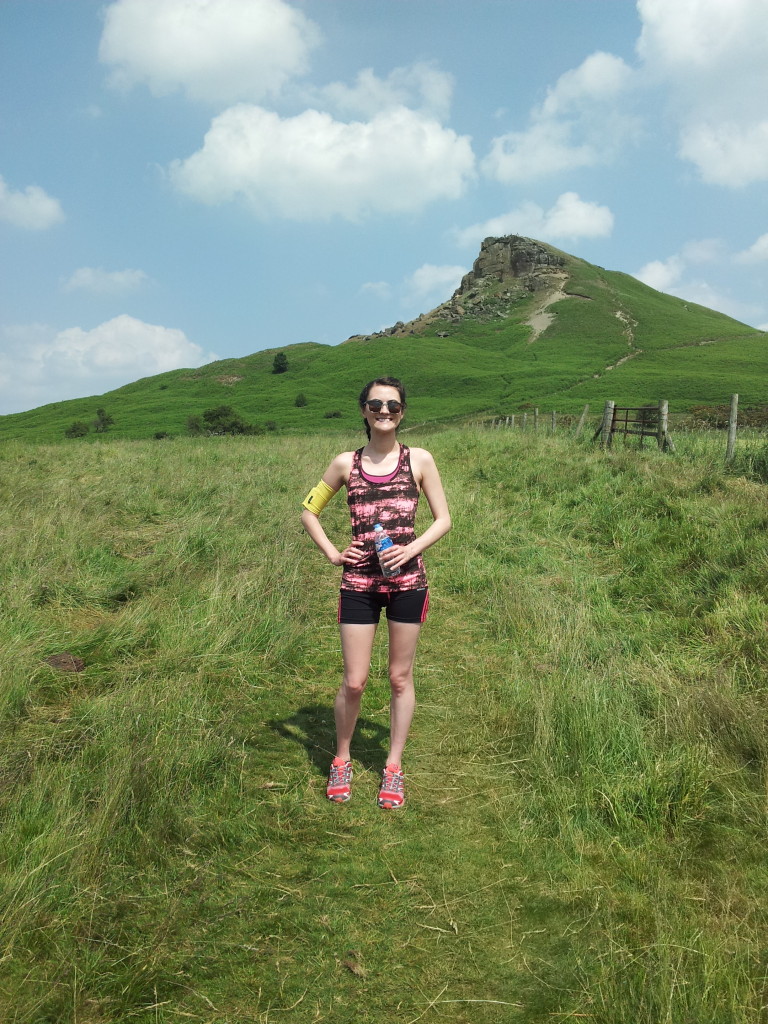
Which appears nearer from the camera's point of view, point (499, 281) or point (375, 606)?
point (375, 606)

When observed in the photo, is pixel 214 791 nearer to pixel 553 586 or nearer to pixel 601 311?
pixel 553 586

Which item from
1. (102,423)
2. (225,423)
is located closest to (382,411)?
(225,423)

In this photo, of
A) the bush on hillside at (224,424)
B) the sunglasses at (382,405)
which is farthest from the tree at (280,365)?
the sunglasses at (382,405)

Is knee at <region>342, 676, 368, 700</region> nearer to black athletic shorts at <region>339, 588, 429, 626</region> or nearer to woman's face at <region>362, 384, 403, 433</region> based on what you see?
black athletic shorts at <region>339, 588, 429, 626</region>

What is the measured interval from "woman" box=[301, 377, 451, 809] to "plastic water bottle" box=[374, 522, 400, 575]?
0.05 metres

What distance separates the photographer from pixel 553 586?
7.28 metres

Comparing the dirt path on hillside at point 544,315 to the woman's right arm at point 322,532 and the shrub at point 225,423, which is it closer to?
the shrub at point 225,423

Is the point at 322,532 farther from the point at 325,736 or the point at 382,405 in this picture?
the point at 325,736

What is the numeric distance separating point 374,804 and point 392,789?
0.13 metres

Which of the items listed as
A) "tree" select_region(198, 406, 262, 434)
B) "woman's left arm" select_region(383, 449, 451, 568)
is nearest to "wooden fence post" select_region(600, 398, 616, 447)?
"woman's left arm" select_region(383, 449, 451, 568)

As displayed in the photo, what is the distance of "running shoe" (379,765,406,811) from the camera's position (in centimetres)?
352

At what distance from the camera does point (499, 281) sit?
535ft

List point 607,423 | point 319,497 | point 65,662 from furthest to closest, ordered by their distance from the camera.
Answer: point 607,423, point 65,662, point 319,497

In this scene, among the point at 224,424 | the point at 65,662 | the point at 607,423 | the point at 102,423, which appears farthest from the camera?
the point at 102,423
